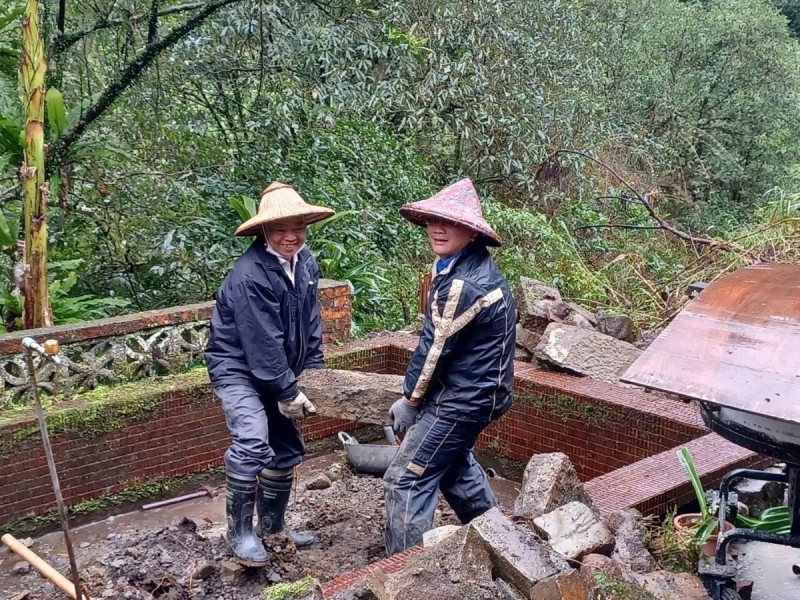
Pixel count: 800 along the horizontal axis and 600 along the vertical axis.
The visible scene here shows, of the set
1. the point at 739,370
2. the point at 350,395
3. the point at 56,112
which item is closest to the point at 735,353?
the point at 739,370

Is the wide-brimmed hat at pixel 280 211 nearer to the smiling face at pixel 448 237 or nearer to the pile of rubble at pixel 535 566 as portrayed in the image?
the smiling face at pixel 448 237

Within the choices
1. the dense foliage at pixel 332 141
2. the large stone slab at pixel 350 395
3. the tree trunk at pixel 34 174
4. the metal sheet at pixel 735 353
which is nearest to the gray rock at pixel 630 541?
the metal sheet at pixel 735 353

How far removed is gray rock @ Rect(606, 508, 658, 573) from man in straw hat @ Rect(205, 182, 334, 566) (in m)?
1.54

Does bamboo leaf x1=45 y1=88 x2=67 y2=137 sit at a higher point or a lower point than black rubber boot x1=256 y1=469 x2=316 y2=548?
higher

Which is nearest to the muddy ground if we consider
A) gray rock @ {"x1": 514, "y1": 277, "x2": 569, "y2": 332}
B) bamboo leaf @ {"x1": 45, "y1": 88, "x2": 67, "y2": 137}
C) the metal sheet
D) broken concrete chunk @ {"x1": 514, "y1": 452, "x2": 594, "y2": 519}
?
broken concrete chunk @ {"x1": 514, "y1": 452, "x2": 594, "y2": 519}

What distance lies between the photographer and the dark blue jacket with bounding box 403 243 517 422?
3.62 m

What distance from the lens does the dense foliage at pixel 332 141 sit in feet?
23.8

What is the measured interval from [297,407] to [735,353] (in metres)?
2.13

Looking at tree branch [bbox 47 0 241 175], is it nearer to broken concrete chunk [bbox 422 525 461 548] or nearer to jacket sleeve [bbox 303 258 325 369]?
jacket sleeve [bbox 303 258 325 369]

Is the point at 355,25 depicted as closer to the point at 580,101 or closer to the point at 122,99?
the point at 122,99

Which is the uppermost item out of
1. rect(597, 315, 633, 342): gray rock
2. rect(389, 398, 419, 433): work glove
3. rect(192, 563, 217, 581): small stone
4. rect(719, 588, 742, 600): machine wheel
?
rect(389, 398, 419, 433): work glove

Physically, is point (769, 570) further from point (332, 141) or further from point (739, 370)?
point (332, 141)

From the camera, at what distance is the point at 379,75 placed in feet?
26.2

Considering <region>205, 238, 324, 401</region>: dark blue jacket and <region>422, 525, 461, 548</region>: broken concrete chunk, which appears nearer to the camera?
<region>422, 525, 461, 548</region>: broken concrete chunk
